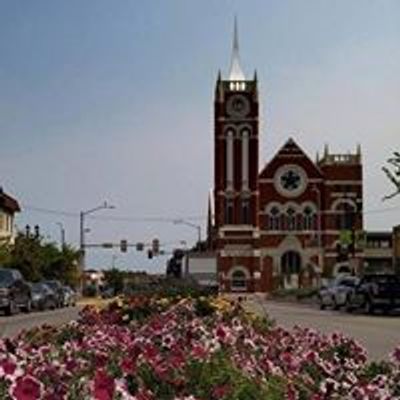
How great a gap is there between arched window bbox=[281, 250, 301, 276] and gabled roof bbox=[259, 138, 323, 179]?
8420 mm

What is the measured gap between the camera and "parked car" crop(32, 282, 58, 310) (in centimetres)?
5219

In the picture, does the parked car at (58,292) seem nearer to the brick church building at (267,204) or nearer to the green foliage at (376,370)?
the green foliage at (376,370)

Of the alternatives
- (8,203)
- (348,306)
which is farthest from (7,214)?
(348,306)

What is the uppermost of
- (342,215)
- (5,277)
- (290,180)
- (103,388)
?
(290,180)

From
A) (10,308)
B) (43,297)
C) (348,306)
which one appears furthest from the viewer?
(43,297)

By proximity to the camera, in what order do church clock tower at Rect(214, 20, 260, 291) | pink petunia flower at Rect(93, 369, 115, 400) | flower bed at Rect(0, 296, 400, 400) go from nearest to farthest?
pink petunia flower at Rect(93, 369, 115, 400) → flower bed at Rect(0, 296, 400, 400) → church clock tower at Rect(214, 20, 260, 291)

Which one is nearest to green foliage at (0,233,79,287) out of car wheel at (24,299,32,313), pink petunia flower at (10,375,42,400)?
car wheel at (24,299,32,313)

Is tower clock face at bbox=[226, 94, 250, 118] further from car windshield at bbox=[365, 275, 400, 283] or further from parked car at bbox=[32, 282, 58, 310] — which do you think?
car windshield at bbox=[365, 275, 400, 283]

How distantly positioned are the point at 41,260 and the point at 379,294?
34.8 m

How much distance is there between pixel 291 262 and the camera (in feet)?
406

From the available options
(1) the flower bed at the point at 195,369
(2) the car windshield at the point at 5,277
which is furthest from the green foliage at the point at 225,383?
(2) the car windshield at the point at 5,277

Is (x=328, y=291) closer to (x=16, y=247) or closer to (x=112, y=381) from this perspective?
(x=16, y=247)

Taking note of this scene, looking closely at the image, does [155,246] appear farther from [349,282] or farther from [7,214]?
[349,282]

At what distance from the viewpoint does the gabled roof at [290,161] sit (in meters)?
125
